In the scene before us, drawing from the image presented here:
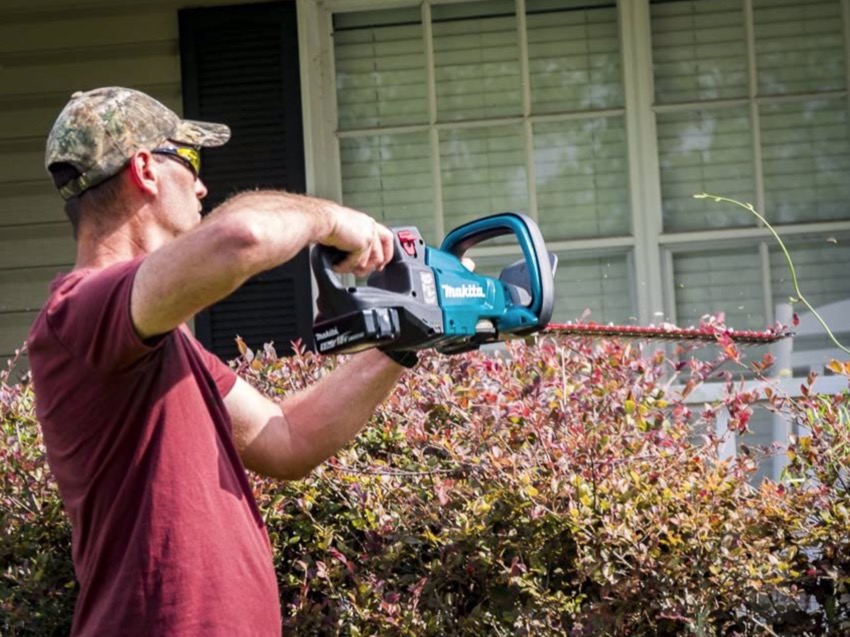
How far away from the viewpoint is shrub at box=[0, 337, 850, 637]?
347 centimetres

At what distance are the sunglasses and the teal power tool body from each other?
15.3 inches

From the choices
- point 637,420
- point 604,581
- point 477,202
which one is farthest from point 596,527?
point 477,202

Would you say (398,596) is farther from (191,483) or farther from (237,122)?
(237,122)

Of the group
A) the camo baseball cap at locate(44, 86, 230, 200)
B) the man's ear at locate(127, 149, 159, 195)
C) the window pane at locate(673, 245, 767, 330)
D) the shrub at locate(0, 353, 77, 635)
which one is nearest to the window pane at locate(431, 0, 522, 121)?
the window pane at locate(673, 245, 767, 330)

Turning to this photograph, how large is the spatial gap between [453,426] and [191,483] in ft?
4.78

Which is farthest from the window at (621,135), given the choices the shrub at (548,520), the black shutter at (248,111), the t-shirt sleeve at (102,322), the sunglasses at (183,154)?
the t-shirt sleeve at (102,322)

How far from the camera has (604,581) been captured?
345 centimetres

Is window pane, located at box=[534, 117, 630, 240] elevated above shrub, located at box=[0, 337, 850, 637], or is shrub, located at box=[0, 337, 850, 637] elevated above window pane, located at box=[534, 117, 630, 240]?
window pane, located at box=[534, 117, 630, 240]

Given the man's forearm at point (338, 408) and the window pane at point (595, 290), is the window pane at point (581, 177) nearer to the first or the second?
the window pane at point (595, 290)

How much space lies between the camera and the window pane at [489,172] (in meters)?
6.55

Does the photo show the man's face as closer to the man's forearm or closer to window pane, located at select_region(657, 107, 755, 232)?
the man's forearm

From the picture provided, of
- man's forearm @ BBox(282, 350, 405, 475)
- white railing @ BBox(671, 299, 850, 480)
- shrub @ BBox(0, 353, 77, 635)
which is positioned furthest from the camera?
white railing @ BBox(671, 299, 850, 480)

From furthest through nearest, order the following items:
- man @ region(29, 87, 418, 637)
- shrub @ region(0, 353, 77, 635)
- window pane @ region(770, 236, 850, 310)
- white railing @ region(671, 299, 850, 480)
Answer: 1. window pane @ region(770, 236, 850, 310)
2. white railing @ region(671, 299, 850, 480)
3. shrub @ region(0, 353, 77, 635)
4. man @ region(29, 87, 418, 637)

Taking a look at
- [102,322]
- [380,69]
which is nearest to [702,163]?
[380,69]
